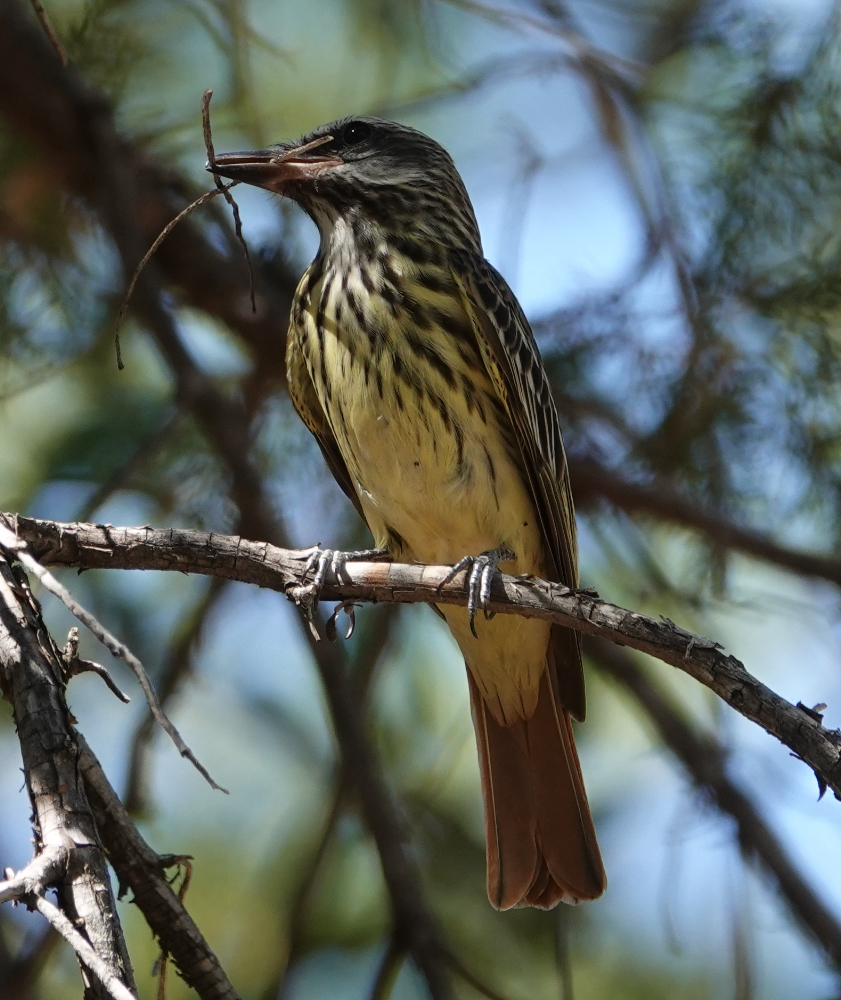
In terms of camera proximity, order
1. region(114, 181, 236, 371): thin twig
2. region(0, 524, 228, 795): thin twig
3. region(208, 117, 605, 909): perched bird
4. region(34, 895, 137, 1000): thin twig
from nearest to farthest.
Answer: region(34, 895, 137, 1000): thin twig
region(0, 524, 228, 795): thin twig
region(114, 181, 236, 371): thin twig
region(208, 117, 605, 909): perched bird

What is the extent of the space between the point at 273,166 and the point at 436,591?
1.62 m

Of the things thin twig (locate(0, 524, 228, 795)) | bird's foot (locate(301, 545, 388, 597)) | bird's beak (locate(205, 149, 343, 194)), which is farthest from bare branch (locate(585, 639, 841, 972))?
thin twig (locate(0, 524, 228, 795))

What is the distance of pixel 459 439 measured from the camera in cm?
363

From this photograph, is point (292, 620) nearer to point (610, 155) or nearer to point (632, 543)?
point (632, 543)

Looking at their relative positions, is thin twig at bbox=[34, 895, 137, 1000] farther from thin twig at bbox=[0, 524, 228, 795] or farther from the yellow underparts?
the yellow underparts

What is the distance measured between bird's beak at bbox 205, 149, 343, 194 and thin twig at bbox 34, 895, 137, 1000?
6.96 ft

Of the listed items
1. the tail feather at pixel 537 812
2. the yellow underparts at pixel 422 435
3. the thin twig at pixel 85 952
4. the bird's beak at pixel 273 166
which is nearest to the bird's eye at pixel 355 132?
the bird's beak at pixel 273 166

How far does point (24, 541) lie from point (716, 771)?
276 centimetres

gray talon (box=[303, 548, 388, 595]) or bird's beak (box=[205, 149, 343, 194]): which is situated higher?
bird's beak (box=[205, 149, 343, 194])

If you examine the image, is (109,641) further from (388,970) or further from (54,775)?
(388,970)

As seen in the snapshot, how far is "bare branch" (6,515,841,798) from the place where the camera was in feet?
7.29

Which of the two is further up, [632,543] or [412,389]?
[632,543]

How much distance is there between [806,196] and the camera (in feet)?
15.2

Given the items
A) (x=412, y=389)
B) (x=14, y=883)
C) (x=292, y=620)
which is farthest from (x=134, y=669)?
(x=292, y=620)
